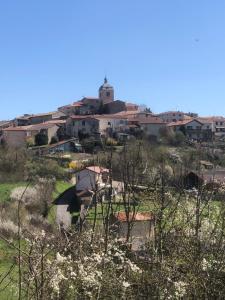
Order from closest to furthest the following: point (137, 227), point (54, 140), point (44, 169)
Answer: point (137, 227)
point (44, 169)
point (54, 140)

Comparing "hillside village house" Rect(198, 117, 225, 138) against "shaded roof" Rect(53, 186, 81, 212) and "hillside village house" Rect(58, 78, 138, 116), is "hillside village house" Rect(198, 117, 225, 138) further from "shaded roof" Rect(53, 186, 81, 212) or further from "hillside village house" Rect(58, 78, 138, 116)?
"shaded roof" Rect(53, 186, 81, 212)

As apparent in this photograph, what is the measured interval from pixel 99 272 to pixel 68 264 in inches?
21.4

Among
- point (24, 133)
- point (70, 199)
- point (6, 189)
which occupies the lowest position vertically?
point (70, 199)

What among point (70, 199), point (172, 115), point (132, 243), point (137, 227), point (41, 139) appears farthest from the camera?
point (172, 115)

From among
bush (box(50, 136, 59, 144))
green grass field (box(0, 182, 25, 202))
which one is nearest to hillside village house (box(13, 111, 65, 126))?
bush (box(50, 136, 59, 144))

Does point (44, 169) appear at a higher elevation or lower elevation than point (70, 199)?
higher

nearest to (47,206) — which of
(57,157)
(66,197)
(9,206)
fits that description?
(9,206)

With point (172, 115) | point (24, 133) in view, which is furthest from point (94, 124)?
point (172, 115)

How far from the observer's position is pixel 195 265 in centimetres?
601

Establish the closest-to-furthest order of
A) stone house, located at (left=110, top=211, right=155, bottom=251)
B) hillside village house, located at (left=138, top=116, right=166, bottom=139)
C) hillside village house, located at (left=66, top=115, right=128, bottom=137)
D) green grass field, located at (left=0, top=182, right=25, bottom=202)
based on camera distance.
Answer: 1. stone house, located at (left=110, top=211, right=155, bottom=251)
2. green grass field, located at (left=0, top=182, right=25, bottom=202)
3. hillside village house, located at (left=66, top=115, right=128, bottom=137)
4. hillside village house, located at (left=138, top=116, right=166, bottom=139)

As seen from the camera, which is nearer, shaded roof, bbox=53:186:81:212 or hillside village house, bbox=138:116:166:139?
shaded roof, bbox=53:186:81:212

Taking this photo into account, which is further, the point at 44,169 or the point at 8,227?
the point at 44,169

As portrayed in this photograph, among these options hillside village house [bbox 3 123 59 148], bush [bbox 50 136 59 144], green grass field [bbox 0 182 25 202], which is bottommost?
green grass field [bbox 0 182 25 202]

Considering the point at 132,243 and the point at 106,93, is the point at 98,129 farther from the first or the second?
the point at 132,243
